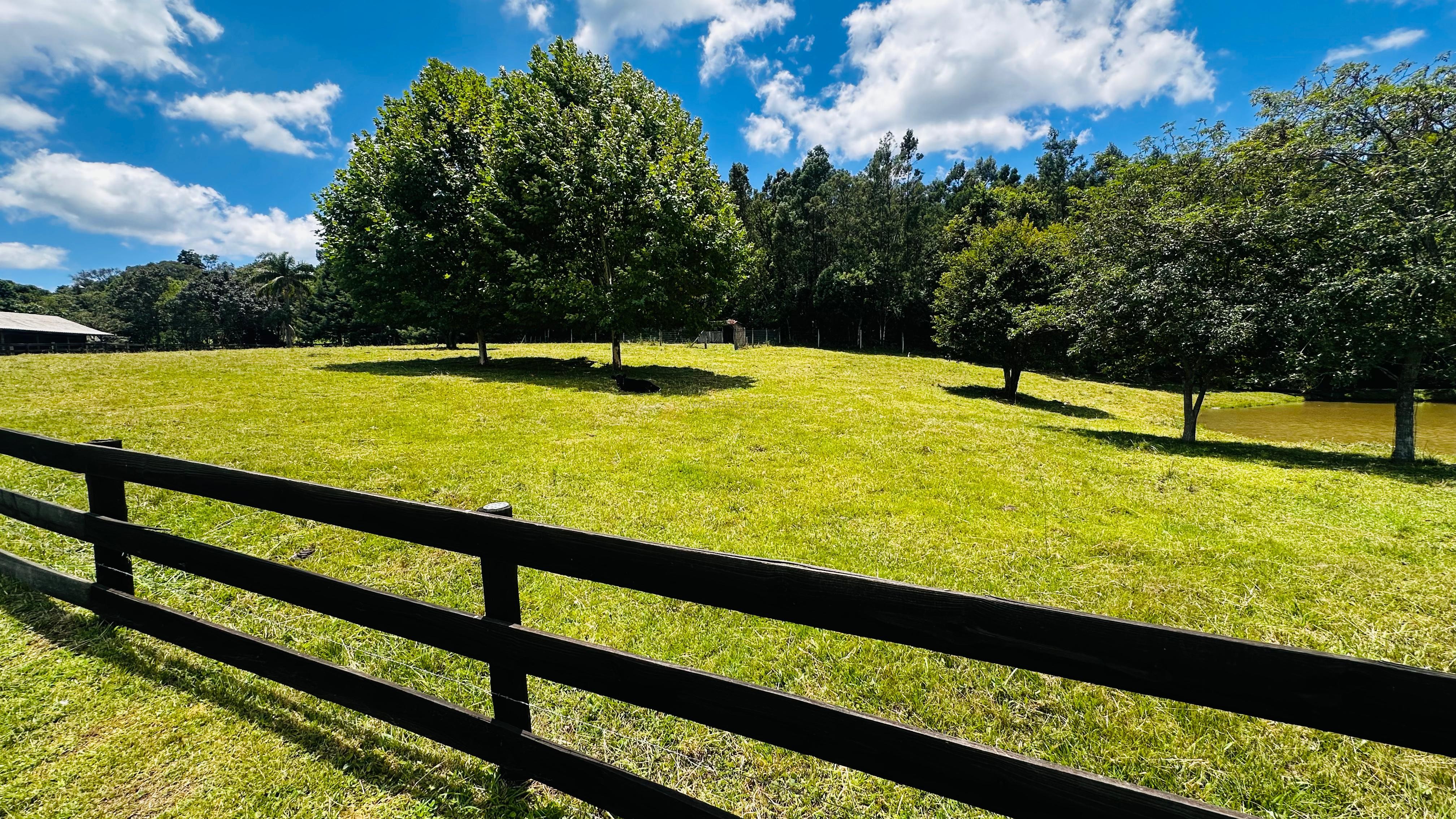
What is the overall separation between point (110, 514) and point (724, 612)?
207 inches

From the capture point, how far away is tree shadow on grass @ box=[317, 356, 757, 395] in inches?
832

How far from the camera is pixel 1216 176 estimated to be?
1644 centimetres

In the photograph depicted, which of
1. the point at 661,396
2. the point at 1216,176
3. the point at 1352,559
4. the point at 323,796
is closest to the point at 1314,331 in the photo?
the point at 1216,176

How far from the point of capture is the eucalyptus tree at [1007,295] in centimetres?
2570

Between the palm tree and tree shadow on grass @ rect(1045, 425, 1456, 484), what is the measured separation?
79.6m

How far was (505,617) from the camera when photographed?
284cm

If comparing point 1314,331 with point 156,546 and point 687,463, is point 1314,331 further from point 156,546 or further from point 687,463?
point 156,546

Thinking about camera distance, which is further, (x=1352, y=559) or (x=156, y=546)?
(x=1352, y=559)

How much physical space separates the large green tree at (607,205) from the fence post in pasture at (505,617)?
18936mm

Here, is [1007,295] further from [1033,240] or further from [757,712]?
[757,712]

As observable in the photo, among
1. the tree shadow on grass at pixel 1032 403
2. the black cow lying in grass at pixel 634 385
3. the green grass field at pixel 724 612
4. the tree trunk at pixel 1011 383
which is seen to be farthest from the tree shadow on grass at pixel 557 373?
the tree trunk at pixel 1011 383

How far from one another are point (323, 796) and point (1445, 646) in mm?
8945

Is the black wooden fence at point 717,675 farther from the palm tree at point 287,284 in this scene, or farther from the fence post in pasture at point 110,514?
the palm tree at point 287,284

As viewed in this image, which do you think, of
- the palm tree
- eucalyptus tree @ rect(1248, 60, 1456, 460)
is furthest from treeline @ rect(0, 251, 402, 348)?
eucalyptus tree @ rect(1248, 60, 1456, 460)
